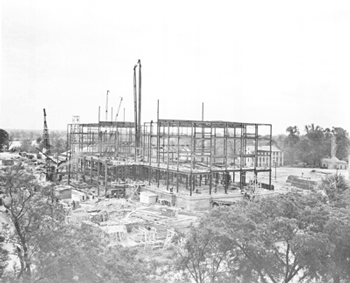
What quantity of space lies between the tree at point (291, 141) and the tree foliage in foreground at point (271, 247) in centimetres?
4090

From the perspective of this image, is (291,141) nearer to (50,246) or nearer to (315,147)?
(315,147)

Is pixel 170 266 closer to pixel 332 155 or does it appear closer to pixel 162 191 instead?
pixel 162 191

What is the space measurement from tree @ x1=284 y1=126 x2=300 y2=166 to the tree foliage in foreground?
40.9 metres

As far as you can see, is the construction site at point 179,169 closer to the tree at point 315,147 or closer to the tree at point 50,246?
the tree at point 50,246

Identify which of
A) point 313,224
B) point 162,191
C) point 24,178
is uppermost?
point 24,178

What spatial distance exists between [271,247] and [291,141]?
4358cm

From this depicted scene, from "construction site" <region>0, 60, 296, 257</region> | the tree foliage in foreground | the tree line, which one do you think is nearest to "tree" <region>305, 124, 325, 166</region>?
the tree line

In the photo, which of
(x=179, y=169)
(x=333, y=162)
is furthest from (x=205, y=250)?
(x=333, y=162)

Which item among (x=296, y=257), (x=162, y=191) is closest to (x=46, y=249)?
(x=296, y=257)

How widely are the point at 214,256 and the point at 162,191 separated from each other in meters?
13.9

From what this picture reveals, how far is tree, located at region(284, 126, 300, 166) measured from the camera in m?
48.3

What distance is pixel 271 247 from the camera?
8273mm

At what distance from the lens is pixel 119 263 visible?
7.36 m

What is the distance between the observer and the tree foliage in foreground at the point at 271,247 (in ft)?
26.3
